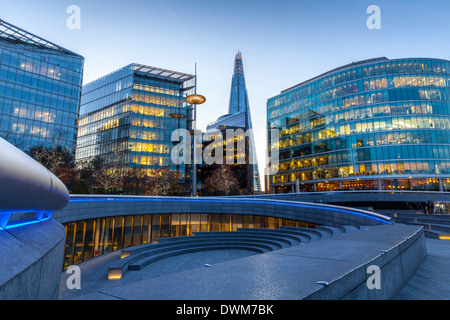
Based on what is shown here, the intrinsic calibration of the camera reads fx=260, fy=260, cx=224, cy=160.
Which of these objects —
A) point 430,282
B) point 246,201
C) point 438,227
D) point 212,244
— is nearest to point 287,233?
point 212,244

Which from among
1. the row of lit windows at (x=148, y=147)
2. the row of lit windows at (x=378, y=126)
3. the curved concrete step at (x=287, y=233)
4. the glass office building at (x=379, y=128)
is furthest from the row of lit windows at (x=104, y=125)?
the curved concrete step at (x=287, y=233)

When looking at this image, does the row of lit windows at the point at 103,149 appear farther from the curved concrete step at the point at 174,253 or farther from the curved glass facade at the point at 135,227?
the curved concrete step at the point at 174,253

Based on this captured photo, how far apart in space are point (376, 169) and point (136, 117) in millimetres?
60887

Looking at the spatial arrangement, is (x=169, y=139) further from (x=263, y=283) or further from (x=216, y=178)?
(x=263, y=283)

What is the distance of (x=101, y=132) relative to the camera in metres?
76.8

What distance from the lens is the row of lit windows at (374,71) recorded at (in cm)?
6106

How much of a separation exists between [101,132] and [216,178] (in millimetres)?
41343

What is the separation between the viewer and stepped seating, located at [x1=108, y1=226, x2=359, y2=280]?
46.4ft

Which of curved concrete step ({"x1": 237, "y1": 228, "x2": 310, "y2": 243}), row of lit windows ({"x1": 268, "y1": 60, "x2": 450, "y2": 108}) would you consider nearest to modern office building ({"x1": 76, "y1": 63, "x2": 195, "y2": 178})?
row of lit windows ({"x1": 268, "y1": 60, "x2": 450, "y2": 108})

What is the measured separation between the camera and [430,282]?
625 cm

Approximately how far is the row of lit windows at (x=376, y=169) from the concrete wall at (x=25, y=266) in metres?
66.6

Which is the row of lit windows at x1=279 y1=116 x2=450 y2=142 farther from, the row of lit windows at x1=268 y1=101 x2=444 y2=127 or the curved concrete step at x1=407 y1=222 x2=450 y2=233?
the curved concrete step at x1=407 y1=222 x2=450 y2=233

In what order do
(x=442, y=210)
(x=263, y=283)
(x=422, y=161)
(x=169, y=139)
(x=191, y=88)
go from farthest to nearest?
(x=191, y=88) < (x=169, y=139) < (x=422, y=161) < (x=442, y=210) < (x=263, y=283)
